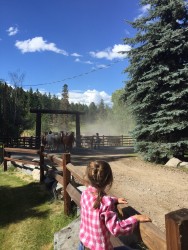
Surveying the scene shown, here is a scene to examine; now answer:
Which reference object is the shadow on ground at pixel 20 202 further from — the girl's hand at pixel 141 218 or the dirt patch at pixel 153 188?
the girl's hand at pixel 141 218

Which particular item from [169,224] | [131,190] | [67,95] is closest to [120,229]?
[169,224]

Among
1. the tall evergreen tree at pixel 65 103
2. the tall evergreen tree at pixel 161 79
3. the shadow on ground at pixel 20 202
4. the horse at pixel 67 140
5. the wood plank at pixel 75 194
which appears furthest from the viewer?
the tall evergreen tree at pixel 65 103

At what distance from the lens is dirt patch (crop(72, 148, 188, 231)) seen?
301 inches

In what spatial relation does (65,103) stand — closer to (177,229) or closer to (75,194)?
(75,194)

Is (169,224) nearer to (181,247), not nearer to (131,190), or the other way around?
(181,247)

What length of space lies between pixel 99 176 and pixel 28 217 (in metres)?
5.60

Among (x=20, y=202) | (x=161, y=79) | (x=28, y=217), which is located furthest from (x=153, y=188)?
(x=161, y=79)

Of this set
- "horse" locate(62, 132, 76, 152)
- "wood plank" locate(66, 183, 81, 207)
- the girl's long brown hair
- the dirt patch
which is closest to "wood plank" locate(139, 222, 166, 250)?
the girl's long brown hair

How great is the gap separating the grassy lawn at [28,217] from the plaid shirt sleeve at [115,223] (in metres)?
3.64

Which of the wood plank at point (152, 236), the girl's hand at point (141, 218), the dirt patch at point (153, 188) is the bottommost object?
the dirt patch at point (153, 188)

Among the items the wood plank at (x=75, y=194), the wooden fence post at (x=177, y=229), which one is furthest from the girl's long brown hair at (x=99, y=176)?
the wood plank at (x=75, y=194)

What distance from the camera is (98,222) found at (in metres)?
2.90

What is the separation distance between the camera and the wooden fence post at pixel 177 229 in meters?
2.07

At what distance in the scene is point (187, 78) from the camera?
1428 cm
